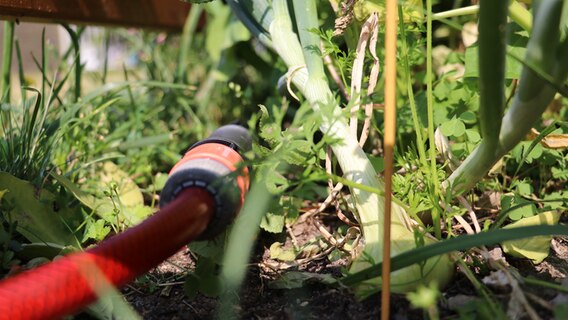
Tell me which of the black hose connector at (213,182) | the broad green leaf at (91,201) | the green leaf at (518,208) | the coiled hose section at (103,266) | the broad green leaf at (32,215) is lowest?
the broad green leaf at (32,215)

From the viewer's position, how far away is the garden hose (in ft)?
2.45

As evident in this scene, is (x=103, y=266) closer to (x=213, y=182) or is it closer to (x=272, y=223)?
(x=213, y=182)

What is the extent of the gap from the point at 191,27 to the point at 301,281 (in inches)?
61.5

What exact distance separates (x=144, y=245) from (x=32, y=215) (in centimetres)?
47

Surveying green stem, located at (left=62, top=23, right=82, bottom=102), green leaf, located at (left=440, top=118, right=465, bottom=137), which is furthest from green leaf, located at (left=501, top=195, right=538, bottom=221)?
green stem, located at (left=62, top=23, right=82, bottom=102)

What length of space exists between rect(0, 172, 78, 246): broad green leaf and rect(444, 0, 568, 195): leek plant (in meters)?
0.78

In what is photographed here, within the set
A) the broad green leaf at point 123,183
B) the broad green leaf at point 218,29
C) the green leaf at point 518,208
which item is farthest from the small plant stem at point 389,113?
the broad green leaf at point 218,29

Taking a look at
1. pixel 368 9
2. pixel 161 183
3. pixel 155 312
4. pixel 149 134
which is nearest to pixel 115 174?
pixel 161 183

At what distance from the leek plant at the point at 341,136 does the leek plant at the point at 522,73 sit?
0.47ft

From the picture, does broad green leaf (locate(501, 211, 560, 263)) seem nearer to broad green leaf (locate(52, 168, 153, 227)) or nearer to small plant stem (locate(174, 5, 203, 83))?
broad green leaf (locate(52, 168, 153, 227))

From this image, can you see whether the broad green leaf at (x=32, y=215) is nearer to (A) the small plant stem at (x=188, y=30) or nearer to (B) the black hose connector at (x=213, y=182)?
(B) the black hose connector at (x=213, y=182)

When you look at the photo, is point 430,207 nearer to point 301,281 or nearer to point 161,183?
point 301,281

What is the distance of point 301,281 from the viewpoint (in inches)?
41.3

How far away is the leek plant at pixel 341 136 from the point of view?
91cm
